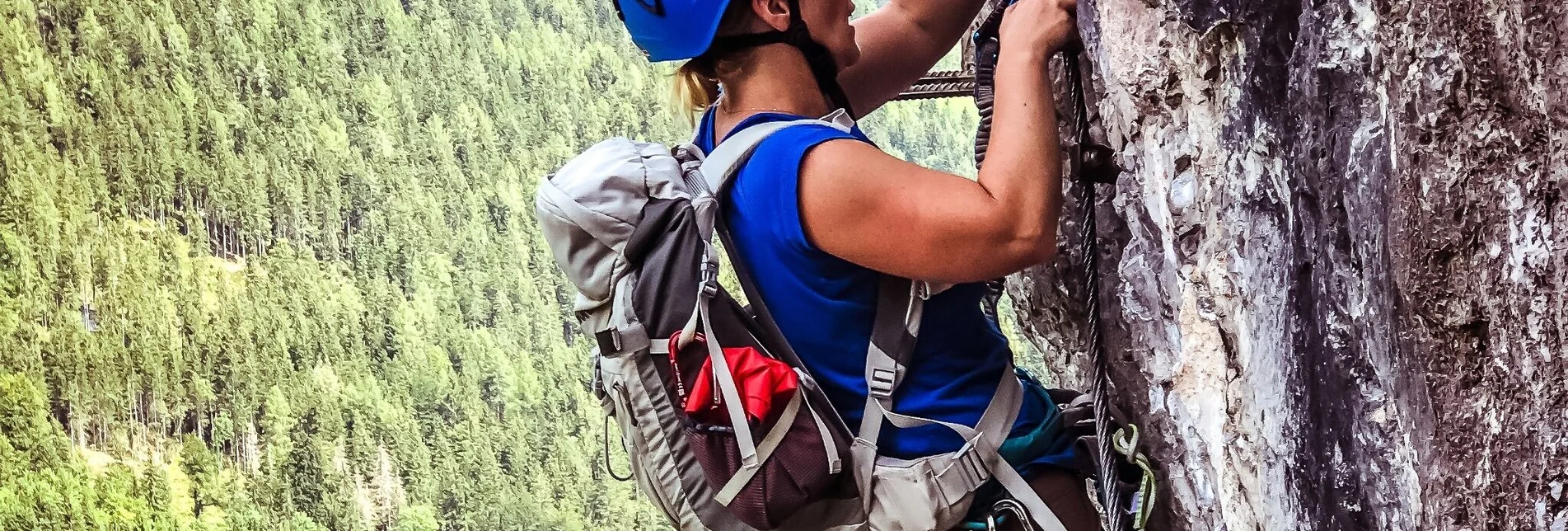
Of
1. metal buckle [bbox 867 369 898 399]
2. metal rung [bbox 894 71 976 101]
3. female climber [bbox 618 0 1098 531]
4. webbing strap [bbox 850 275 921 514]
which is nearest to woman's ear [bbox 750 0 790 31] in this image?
female climber [bbox 618 0 1098 531]

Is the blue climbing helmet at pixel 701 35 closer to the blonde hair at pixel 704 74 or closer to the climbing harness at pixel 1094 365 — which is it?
the blonde hair at pixel 704 74

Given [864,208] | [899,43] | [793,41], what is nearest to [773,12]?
[793,41]

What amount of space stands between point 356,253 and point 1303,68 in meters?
4.43

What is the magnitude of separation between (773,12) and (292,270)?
12.3 ft

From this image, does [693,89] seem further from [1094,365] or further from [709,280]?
[1094,365]

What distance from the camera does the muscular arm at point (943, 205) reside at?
1589 mm

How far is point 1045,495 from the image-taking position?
1889 millimetres

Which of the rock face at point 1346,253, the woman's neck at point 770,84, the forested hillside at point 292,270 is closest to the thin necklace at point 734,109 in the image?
the woman's neck at point 770,84

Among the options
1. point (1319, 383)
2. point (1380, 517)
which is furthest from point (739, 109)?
point (1380, 517)

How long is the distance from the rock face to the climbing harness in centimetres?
6

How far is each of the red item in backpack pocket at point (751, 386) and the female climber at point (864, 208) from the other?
0.13 m

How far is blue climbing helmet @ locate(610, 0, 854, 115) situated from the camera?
185 centimetres

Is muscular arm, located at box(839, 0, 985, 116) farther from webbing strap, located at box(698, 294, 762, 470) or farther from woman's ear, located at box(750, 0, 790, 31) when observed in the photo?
webbing strap, located at box(698, 294, 762, 470)

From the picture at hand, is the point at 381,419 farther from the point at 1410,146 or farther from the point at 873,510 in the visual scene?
the point at 1410,146
